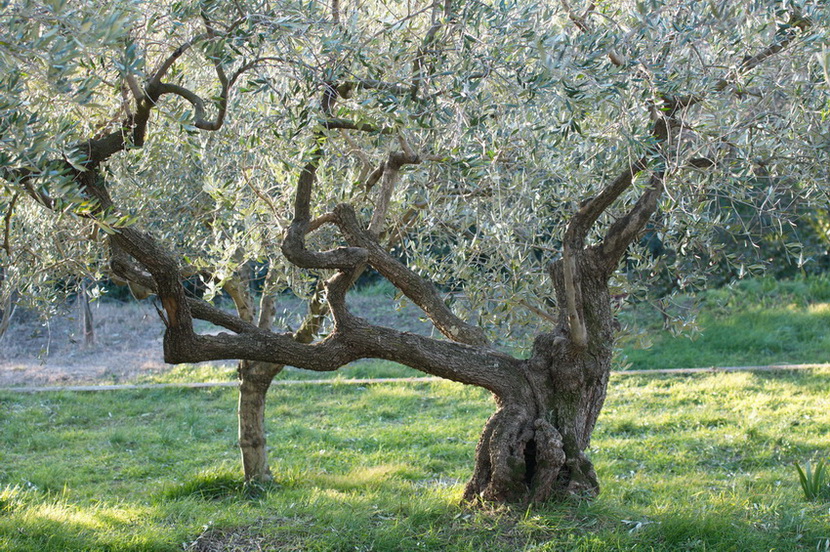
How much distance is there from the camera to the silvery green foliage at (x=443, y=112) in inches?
142

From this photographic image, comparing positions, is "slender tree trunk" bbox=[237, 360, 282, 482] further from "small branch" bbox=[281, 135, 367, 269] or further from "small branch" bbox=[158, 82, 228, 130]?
"small branch" bbox=[158, 82, 228, 130]

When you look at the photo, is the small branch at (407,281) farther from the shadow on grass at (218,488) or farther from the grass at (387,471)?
the shadow on grass at (218,488)

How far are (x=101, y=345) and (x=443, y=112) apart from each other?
10854mm

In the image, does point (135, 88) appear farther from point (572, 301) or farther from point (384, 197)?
point (572, 301)

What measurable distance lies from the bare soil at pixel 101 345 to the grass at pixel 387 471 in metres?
1.31

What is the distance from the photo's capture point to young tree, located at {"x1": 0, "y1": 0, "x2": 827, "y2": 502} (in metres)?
3.79

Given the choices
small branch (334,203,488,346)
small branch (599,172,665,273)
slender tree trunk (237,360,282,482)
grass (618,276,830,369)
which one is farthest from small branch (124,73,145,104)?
grass (618,276,830,369)

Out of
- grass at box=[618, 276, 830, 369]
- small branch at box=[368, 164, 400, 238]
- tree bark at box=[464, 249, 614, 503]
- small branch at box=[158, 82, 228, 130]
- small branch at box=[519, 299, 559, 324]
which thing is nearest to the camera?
small branch at box=[158, 82, 228, 130]

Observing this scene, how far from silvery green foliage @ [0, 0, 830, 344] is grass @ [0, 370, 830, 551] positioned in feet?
4.69

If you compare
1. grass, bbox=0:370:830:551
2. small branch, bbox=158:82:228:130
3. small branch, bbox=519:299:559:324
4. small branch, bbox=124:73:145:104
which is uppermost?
small branch, bbox=124:73:145:104

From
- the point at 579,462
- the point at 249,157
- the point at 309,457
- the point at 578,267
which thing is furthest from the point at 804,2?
the point at 309,457

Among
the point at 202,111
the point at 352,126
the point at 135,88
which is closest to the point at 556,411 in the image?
the point at 352,126

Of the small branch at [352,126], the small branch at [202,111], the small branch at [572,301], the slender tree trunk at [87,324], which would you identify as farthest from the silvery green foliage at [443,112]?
the slender tree trunk at [87,324]

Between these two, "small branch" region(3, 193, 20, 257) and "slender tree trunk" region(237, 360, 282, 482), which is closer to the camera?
"small branch" region(3, 193, 20, 257)
